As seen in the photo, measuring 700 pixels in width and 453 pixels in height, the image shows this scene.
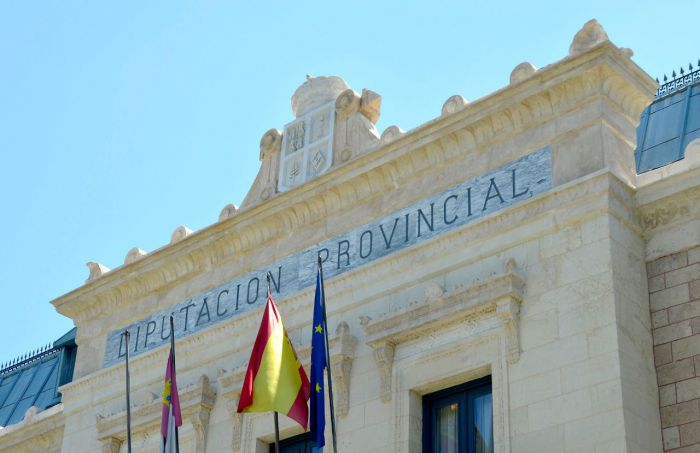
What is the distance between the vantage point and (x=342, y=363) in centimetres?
2258

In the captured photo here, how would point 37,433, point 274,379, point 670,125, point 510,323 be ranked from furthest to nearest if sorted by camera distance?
point 37,433
point 670,125
point 274,379
point 510,323

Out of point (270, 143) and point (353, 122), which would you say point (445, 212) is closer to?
point (353, 122)

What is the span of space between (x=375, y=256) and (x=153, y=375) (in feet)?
16.6

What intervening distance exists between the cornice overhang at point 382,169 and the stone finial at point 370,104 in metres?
1.56

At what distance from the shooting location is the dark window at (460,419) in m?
20.9

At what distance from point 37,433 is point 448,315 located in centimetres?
1083

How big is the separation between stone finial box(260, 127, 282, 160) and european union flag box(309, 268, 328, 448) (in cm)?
519

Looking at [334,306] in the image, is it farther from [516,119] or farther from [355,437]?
[516,119]

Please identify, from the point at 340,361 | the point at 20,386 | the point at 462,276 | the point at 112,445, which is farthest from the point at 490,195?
the point at 20,386

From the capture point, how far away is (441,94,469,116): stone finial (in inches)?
907

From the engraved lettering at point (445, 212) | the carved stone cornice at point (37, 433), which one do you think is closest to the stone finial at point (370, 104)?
the engraved lettering at point (445, 212)

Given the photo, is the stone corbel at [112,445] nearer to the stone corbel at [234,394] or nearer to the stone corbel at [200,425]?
the stone corbel at [200,425]

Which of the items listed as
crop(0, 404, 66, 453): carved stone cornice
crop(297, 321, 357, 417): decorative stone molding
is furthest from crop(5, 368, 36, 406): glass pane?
crop(297, 321, 357, 417): decorative stone molding

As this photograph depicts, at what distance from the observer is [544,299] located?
816 inches
